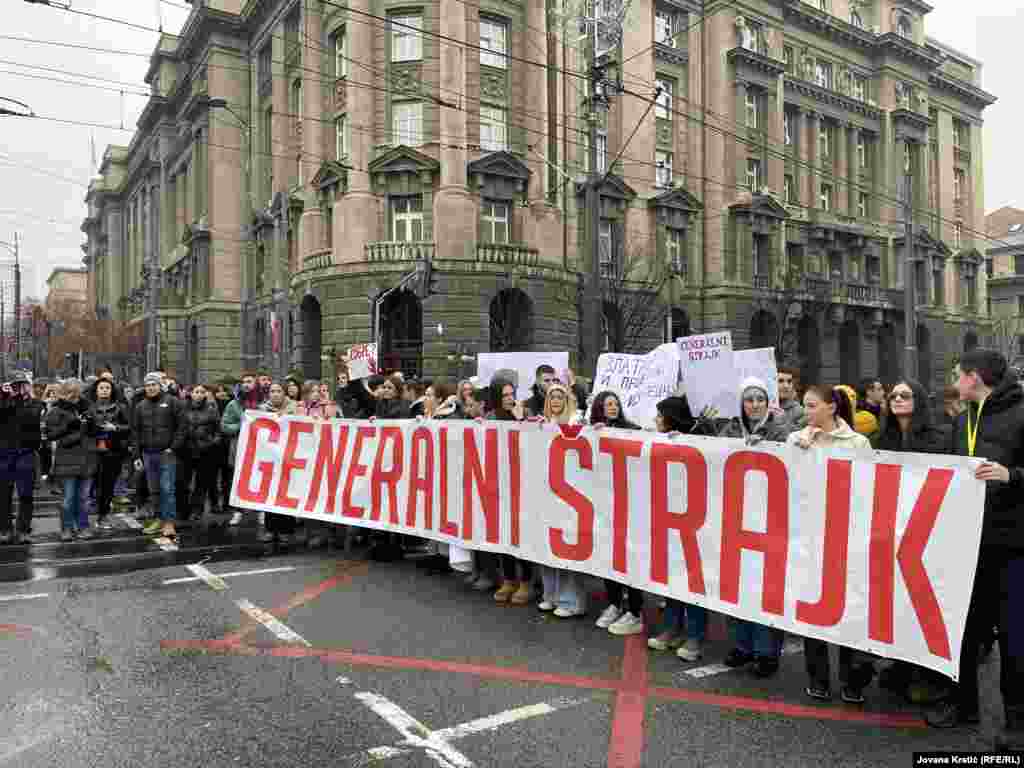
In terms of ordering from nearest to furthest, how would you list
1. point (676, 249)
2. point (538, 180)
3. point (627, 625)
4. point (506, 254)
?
1. point (627, 625)
2. point (506, 254)
3. point (538, 180)
4. point (676, 249)

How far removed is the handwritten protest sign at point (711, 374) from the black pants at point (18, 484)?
7961 mm

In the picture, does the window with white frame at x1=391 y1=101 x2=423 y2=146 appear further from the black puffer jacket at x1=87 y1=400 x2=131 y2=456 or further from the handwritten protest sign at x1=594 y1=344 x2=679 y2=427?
the handwritten protest sign at x1=594 y1=344 x2=679 y2=427

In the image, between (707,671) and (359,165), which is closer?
(707,671)

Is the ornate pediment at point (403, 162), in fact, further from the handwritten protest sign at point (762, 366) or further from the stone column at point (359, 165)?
the handwritten protest sign at point (762, 366)

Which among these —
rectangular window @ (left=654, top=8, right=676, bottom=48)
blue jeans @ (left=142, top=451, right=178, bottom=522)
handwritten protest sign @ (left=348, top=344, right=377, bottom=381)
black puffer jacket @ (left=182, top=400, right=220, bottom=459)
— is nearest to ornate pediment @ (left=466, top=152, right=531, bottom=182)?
rectangular window @ (left=654, top=8, right=676, bottom=48)

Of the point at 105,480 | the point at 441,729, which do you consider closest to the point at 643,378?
the point at 441,729

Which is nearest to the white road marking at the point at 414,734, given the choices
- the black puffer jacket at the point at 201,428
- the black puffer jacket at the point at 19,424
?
the black puffer jacket at the point at 201,428

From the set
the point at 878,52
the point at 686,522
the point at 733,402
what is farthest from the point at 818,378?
the point at 686,522

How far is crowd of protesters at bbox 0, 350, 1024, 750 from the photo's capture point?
4.45m

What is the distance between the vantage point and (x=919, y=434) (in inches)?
217

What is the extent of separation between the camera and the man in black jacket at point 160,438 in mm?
10281

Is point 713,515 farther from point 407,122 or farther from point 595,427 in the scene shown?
point 407,122

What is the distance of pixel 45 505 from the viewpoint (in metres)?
13.6

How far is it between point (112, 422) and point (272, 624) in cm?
585
